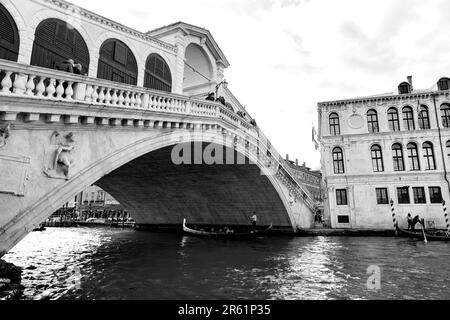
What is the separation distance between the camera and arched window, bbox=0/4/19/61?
22.7ft

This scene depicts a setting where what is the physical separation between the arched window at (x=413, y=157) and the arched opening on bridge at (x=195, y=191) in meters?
9.14

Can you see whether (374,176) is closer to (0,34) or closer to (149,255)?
(149,255)

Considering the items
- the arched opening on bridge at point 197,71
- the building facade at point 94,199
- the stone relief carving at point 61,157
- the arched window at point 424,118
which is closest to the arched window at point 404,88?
the arched window at point 424,118

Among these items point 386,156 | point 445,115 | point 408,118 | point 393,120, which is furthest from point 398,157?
point 445,115

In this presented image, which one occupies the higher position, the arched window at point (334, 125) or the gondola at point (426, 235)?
the arched window at point (334, 125)

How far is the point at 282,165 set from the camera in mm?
17719

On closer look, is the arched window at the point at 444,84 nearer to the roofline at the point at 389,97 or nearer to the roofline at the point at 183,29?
the roofline at the point at 389,97

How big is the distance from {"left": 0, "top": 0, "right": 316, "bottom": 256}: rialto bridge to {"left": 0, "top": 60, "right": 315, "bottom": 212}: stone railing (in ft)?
0.08

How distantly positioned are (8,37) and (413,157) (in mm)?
22184

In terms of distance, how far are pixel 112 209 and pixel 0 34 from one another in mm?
42753

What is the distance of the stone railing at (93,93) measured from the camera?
17.5 feet

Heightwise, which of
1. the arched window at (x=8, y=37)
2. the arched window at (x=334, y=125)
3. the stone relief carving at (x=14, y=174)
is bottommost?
the stone relief carving at (x=14, y=174)

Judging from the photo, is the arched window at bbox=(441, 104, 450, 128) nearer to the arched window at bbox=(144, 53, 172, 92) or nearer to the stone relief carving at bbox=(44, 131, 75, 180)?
the arched window at bbox=(144, 53, 172, 92)

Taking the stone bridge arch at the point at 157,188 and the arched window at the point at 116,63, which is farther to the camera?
Answer: the arched window at the point at 116,63
